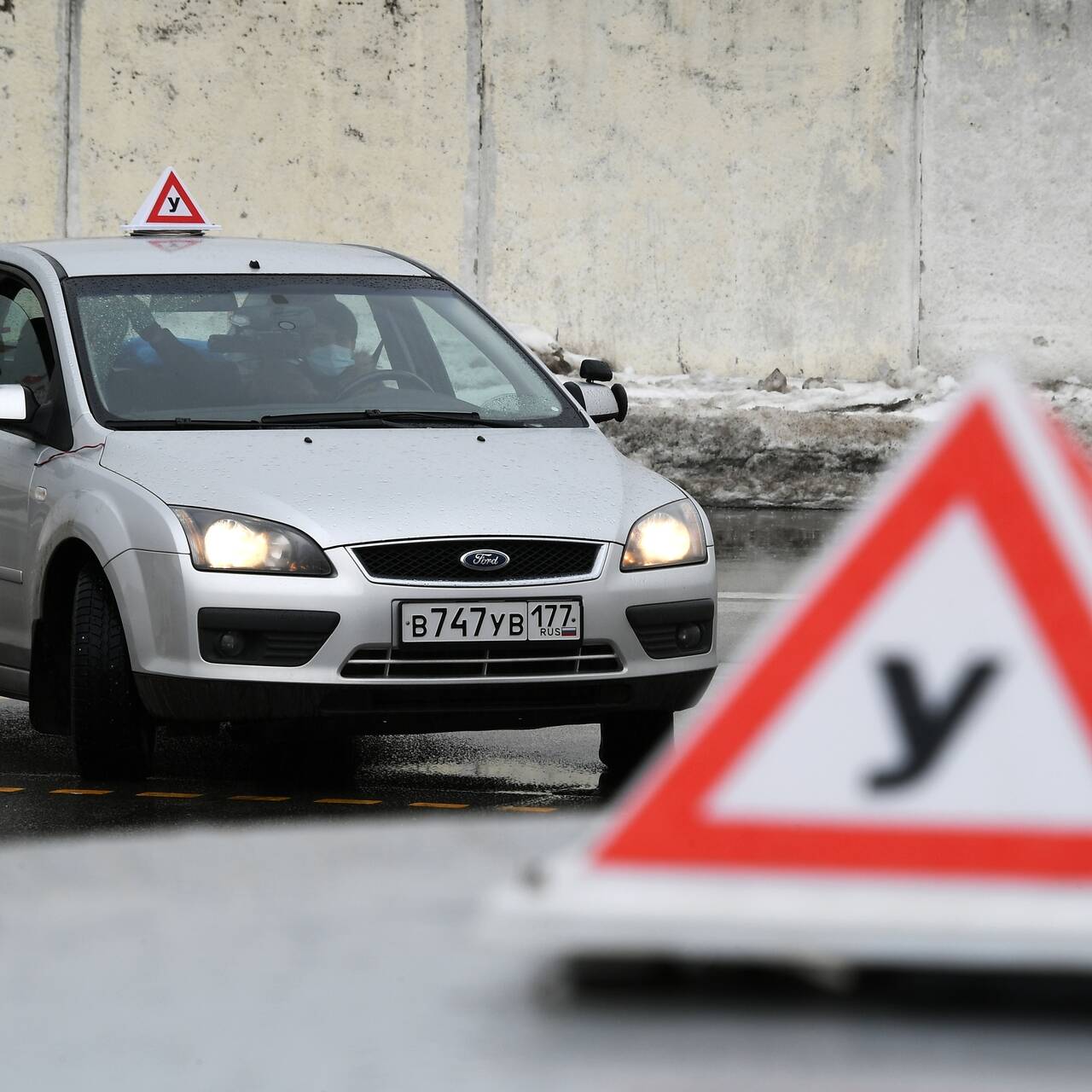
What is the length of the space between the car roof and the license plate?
2.04m

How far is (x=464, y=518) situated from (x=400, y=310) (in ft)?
6.04

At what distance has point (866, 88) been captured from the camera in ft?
61.6

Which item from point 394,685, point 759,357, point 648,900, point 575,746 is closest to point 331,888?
point 648,900

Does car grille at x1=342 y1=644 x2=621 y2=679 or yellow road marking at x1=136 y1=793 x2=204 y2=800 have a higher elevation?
car grille at x1=342 y1=644 x2=621 y2=679

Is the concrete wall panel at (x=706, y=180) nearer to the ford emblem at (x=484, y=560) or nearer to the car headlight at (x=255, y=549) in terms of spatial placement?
the ford emblem at (x=484, y=560)

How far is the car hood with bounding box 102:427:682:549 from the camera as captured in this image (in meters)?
6.33

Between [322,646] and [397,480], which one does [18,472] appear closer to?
[397,480]

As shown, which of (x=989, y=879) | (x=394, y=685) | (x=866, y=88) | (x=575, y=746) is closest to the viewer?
(x=989, y=879)

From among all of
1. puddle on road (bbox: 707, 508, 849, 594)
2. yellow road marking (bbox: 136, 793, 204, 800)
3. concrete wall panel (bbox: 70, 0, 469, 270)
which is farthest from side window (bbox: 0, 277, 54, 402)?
concrete wall panel (bbox: 70, 0, 469, 270)

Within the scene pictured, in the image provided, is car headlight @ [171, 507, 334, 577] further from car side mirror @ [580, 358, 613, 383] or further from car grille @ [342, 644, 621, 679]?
car side mirror @ [580, 358, 613, 383]

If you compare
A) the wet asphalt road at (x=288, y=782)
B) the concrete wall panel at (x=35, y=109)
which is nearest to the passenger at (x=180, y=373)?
the wet asphalt road at (x=288, y=782)

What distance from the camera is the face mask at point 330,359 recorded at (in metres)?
7.49

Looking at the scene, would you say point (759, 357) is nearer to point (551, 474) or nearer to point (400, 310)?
point (400, 310)

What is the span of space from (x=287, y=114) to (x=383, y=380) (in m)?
11.9
